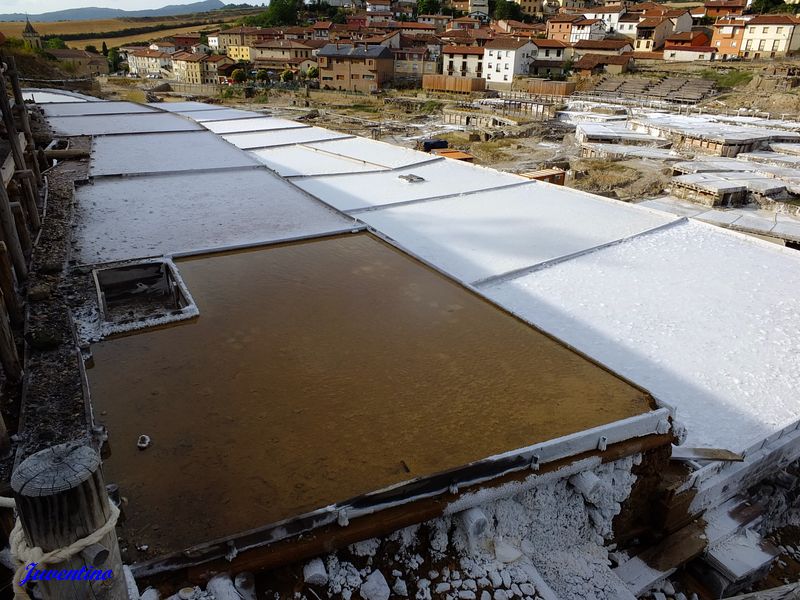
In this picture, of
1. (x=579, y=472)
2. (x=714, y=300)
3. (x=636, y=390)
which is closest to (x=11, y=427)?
(x=579, y=472)

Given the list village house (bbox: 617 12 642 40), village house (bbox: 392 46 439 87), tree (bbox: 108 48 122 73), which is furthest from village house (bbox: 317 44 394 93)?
tree (bbox: 108 48 122 73)

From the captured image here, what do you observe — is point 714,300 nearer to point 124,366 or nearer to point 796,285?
point 796,285

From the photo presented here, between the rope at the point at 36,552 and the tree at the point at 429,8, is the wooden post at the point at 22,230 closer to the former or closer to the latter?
the rope at the point at 36,552

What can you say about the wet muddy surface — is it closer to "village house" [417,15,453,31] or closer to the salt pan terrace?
the salt pan terrace

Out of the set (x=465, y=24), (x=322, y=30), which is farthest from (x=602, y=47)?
(x=322, y=30)

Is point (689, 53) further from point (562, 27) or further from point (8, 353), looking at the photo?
point (8, 353)
